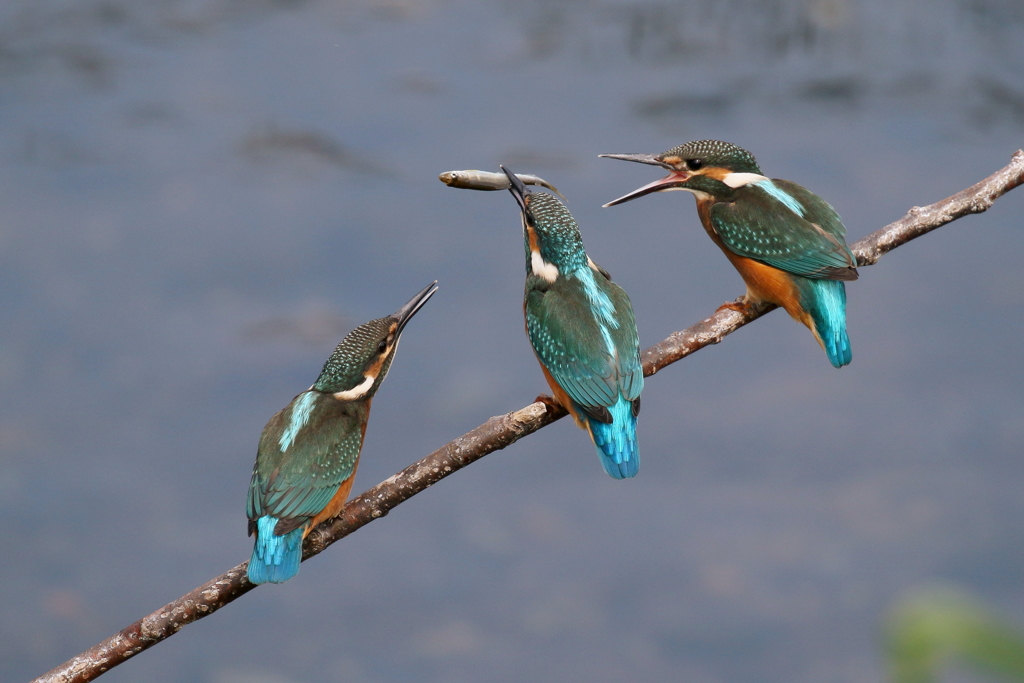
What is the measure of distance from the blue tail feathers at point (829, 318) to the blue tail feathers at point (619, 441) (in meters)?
0.77

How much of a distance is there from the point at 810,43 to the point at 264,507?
6.41 metres

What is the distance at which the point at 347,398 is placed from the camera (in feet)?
9.64

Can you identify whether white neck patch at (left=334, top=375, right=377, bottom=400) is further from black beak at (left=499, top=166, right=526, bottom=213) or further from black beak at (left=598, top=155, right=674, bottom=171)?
black beak at (left=598, top=155, right=674, bottom=171)

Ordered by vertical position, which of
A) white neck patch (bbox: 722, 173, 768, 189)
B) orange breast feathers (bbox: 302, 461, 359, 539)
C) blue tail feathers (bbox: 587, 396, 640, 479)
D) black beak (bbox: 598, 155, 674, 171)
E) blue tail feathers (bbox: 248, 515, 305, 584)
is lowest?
orange breast feathers (bbox: 302, 461, 359, 539)

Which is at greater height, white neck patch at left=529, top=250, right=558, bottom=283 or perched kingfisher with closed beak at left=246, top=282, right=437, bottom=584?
white neck patch at left=529, top=250, right=558, bottom=283

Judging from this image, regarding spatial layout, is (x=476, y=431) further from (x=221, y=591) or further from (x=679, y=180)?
(x=679, y=180)

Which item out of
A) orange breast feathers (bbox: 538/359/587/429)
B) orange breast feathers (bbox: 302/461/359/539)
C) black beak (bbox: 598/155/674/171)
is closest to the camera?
orange breast feathers (bbox: 302/461/359/539)

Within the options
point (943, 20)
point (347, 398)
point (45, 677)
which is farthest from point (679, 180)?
point (943, 20)

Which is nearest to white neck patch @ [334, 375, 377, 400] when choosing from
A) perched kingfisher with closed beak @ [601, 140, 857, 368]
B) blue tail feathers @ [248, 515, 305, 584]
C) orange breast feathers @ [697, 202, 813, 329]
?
blue tail feathers @ [248, 515, 305, 584]

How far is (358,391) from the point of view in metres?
2.96

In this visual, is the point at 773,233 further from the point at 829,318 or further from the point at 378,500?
the point at 378,500

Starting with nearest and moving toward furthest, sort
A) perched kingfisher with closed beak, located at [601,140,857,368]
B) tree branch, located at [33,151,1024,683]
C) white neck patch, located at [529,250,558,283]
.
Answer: tree branch, located at [33,151,1024,683] → white neck patch, located at [529,250,558,283] → perched kingfisher with closed beak, located at [601,140,857,368]

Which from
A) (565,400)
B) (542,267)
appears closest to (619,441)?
(565,400)

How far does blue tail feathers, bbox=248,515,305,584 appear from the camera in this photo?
2389 mm
